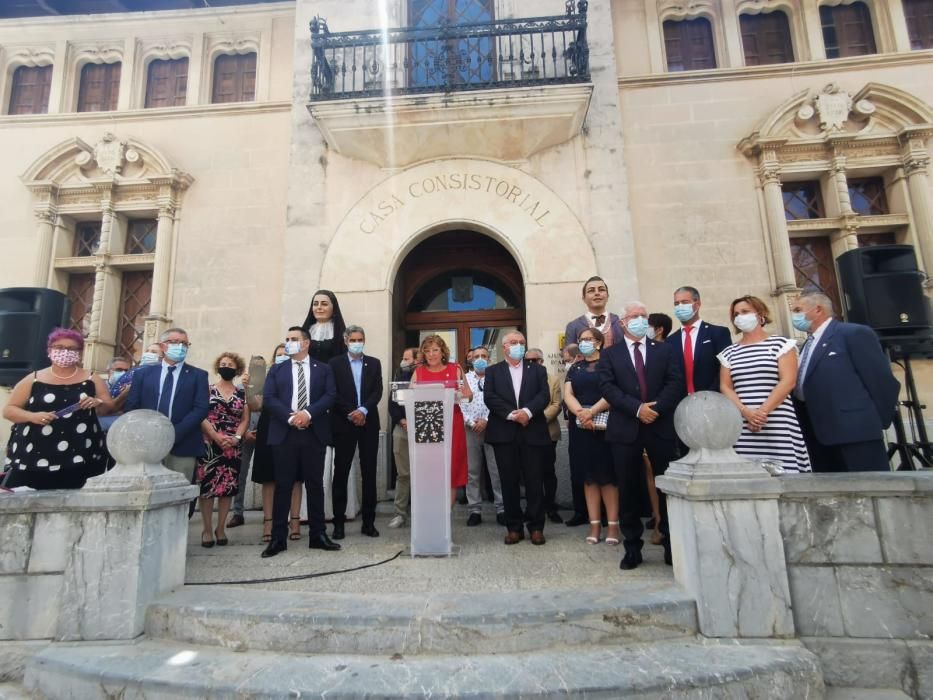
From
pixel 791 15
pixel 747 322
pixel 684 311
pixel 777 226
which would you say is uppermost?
pixel 791 15

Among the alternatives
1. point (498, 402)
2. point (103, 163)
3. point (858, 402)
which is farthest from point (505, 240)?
point (103, 163)

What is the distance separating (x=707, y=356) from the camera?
14.8 ft

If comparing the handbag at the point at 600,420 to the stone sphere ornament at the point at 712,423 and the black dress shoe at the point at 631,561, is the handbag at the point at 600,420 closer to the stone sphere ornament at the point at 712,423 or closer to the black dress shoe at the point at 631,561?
the black dress shoe at the point at 631,561

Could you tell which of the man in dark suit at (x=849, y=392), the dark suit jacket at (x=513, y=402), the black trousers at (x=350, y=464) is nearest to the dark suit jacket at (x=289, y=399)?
the black trousers at (x=350, y=464)

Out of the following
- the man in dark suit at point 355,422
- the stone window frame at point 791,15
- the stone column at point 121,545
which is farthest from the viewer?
the stone window frame at point 791,15

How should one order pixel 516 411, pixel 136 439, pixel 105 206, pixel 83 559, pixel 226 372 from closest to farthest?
pixel 83 559, pixel 136 439, pixel 516 411, pixel 226 372, pixel 105 206

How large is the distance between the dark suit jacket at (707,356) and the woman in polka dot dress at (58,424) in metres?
5.11

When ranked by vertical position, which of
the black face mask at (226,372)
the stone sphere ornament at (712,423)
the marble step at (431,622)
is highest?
the black face mask at (226,372)

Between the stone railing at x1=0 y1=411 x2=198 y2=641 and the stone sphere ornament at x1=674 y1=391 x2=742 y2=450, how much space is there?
12.0 feet

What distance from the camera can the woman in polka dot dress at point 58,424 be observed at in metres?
4.00

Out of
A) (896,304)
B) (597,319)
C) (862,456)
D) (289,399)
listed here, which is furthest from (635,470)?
(896,304)

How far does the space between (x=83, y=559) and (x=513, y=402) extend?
3505 millimetres

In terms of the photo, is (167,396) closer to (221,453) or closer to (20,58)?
(221,453)

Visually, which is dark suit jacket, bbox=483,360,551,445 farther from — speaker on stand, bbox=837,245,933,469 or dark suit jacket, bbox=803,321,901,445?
speaker on stand, bbox=837,245,933,469
